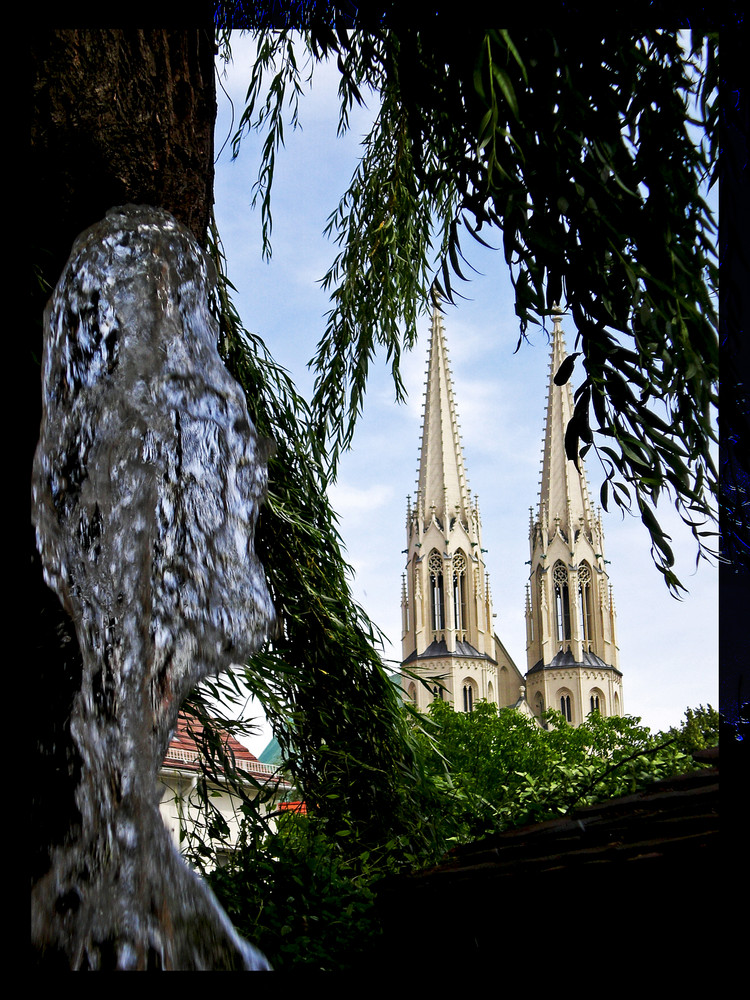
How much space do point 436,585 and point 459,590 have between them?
3.84 ft

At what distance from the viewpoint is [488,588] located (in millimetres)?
49000

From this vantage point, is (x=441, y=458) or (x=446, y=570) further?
(x=446, y=570)

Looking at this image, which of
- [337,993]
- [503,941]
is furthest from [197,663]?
[337,993]

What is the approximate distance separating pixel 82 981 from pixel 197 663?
0.81m

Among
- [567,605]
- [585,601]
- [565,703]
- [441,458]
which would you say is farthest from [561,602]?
[441,458]

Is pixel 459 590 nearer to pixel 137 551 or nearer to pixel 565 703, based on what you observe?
pixel 565 703

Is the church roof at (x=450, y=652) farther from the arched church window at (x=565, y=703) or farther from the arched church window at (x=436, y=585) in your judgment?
the arched church window at (x=565, y=703)

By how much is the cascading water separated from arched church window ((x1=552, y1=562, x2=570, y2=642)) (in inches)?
1824

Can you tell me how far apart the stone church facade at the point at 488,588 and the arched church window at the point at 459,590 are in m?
0.06

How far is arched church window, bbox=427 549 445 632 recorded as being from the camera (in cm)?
4756

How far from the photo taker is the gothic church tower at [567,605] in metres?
46.2

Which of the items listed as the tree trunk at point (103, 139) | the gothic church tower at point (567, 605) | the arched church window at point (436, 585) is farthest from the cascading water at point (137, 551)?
the arched church window at point (436, 585)

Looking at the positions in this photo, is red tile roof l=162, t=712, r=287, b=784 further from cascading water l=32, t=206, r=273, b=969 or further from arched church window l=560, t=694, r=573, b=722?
arched church window l=560, t=694, r=573, b=722

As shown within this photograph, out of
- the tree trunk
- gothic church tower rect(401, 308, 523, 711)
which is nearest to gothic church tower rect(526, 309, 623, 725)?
gothic church tower rect(401, 308, 523, 711)
